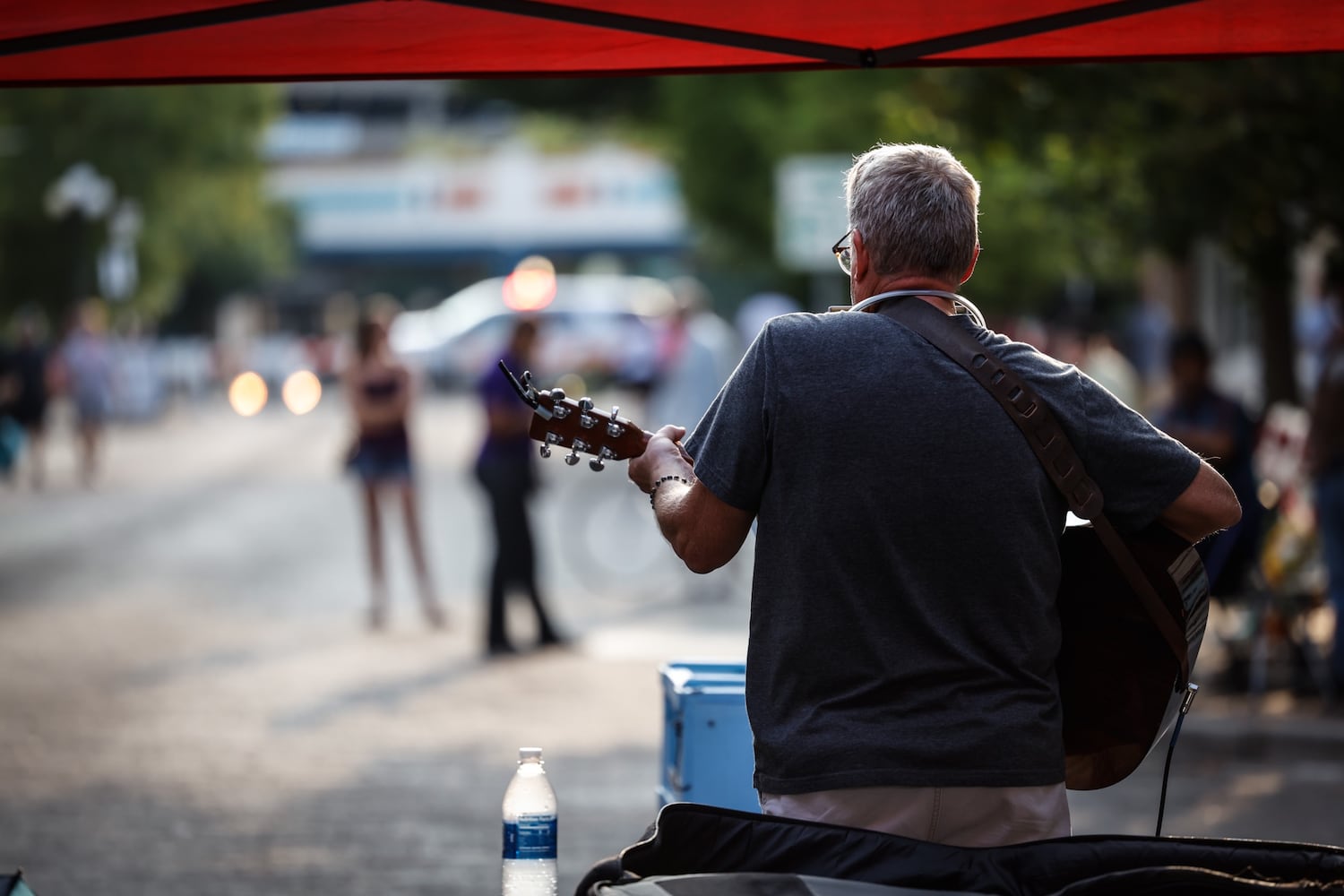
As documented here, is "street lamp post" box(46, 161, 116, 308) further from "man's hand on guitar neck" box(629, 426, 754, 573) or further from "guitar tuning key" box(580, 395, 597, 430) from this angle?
"man's hand on guitar neck" box(629, 426, 754, 573)

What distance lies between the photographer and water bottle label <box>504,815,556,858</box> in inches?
144

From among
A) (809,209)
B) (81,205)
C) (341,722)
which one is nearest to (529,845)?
(341,722)

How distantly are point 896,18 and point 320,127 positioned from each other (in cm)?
8402

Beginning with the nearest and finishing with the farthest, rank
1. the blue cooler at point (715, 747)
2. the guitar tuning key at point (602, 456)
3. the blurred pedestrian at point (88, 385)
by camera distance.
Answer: the guitar tuning key at point (602, 456), the blue cooler at point (715, 747), the blurred pedestrian at point (88, 385)

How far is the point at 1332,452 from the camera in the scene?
372 inches

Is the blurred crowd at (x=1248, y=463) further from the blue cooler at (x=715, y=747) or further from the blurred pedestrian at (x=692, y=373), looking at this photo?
the blue cooler at (x=715, y=747)

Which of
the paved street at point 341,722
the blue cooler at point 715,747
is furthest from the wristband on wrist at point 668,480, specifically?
the paved street at point 341,722

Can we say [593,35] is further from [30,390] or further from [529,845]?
[30,390]

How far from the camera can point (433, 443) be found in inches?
1265

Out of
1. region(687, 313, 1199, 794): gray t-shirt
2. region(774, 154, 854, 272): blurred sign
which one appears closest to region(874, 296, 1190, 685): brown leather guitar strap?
region(687, 313, 1199, 794): gray t-shirt

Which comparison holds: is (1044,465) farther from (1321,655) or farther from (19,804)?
(1321,655)

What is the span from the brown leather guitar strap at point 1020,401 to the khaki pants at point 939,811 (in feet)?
1.53

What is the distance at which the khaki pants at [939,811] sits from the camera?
3.16m

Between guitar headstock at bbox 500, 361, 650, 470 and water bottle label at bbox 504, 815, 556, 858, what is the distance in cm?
68
